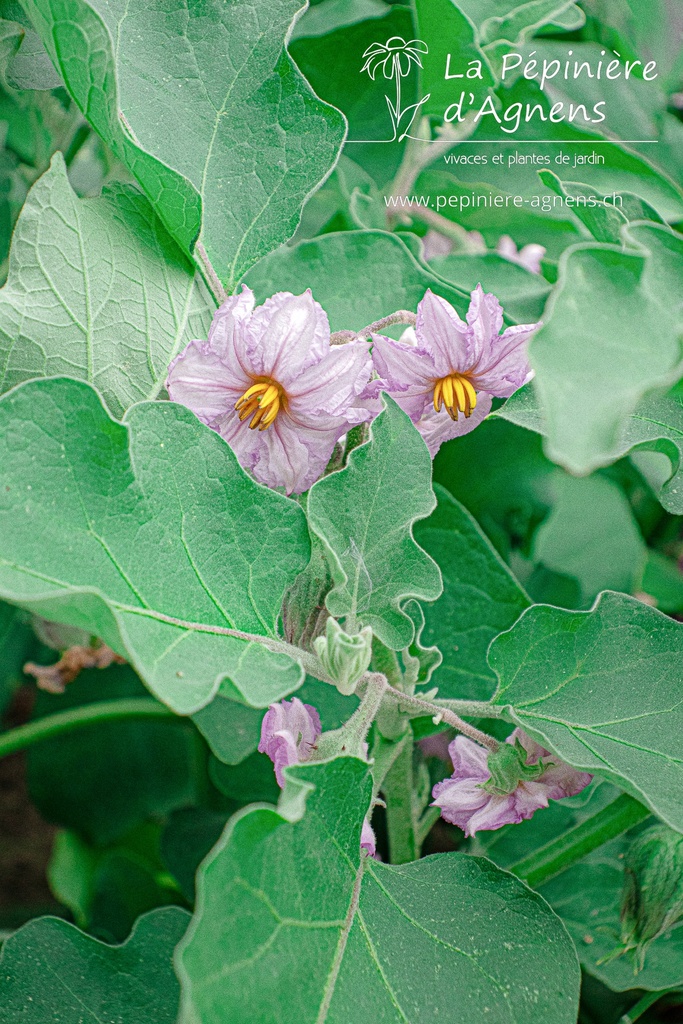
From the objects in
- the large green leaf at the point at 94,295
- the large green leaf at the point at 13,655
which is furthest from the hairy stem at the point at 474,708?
the large green leaf at the point at 13,655

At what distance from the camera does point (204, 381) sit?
467mm

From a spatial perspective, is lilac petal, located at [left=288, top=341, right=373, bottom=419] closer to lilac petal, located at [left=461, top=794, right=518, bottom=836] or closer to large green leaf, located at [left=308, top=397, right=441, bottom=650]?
large green leaf, located at [left=308, top=397, right=441, bottom=650]

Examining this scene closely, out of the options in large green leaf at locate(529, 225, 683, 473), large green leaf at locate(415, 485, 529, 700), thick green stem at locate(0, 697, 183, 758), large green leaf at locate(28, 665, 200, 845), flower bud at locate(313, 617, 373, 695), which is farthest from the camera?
large green leaf at locate(28, 665, 200, 845)

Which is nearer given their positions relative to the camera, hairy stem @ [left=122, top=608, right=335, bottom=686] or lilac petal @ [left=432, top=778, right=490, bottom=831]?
hairy stem @ [left=122, top=608, right=335, bottom=686]

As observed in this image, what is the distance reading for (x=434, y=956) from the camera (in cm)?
42

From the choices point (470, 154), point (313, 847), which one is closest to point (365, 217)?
point (470, 154)

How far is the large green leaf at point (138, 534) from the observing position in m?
0.36

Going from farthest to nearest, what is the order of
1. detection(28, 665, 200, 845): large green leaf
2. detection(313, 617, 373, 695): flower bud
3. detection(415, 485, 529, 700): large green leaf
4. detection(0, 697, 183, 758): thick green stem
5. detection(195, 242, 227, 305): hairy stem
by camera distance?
1. detection(28, 665, 200, 845): large green leaf
2. detection(0, 697, 183, 758): thick green stem
3. detection(415, 485, 529, 700): large green leaf
4. detection(195, 242, 227, 305): hairy stem
5. detection(313, 617, 373, 695): flower bud

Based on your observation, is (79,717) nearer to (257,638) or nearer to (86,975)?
(86,975)

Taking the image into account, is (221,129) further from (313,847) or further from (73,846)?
(73,846)

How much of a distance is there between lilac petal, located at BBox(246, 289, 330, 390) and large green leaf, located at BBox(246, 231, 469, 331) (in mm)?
148

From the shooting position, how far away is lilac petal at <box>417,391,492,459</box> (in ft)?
1.64

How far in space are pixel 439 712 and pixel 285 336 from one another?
0.20 m

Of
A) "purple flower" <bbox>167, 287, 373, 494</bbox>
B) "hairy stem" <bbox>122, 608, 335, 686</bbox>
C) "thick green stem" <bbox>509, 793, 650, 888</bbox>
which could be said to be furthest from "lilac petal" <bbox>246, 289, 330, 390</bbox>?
"thick green stem" <bbox>509, 793, 650, 888</bbox>
